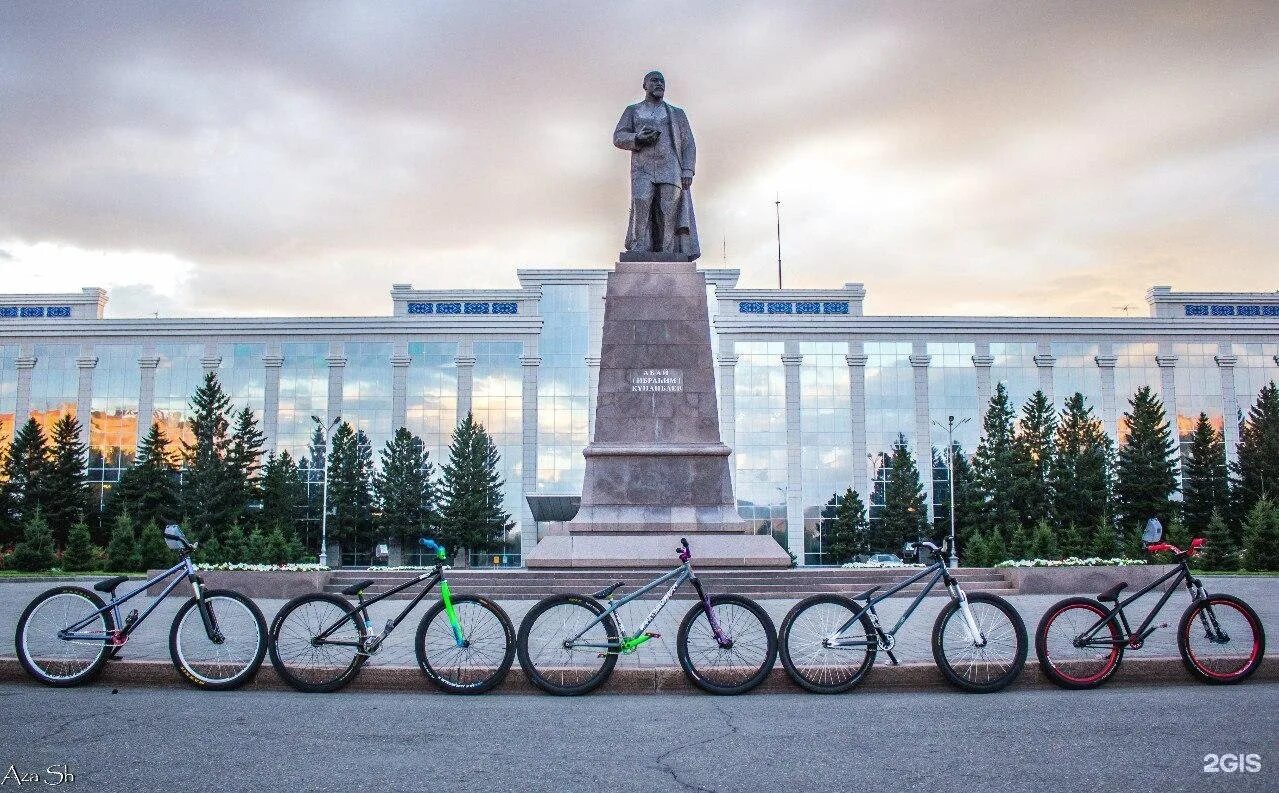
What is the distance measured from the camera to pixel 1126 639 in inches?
348

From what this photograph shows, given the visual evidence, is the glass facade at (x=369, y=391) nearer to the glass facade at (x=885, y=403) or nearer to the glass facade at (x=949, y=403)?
the glass facade at (x=885, y=403)

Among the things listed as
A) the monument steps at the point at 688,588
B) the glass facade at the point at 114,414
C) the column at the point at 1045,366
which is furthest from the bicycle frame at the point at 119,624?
the column at the point at 1045,366

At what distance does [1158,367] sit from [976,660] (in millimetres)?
74897

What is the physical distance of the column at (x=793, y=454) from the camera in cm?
7294

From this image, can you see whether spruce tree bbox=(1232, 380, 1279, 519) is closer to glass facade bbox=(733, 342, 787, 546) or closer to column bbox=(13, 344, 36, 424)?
glass facade bbox=(733, 342, 787, 546)

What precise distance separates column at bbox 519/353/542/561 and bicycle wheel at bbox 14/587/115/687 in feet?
207

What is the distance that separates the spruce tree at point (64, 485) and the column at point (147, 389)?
6.76 meters

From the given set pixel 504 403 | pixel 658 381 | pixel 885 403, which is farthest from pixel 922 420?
pixel 658 381

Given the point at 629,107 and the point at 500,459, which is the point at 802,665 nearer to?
the point at 629,107

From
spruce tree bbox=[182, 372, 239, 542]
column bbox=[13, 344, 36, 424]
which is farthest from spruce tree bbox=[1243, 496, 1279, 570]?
column bbox=[13, 344, 36, 424]

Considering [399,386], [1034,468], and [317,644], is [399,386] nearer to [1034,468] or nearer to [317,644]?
[1034,468]

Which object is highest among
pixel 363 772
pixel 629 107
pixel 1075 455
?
pixel 629 107

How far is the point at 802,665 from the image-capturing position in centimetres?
867

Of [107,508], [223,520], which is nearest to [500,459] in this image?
[223,520]
